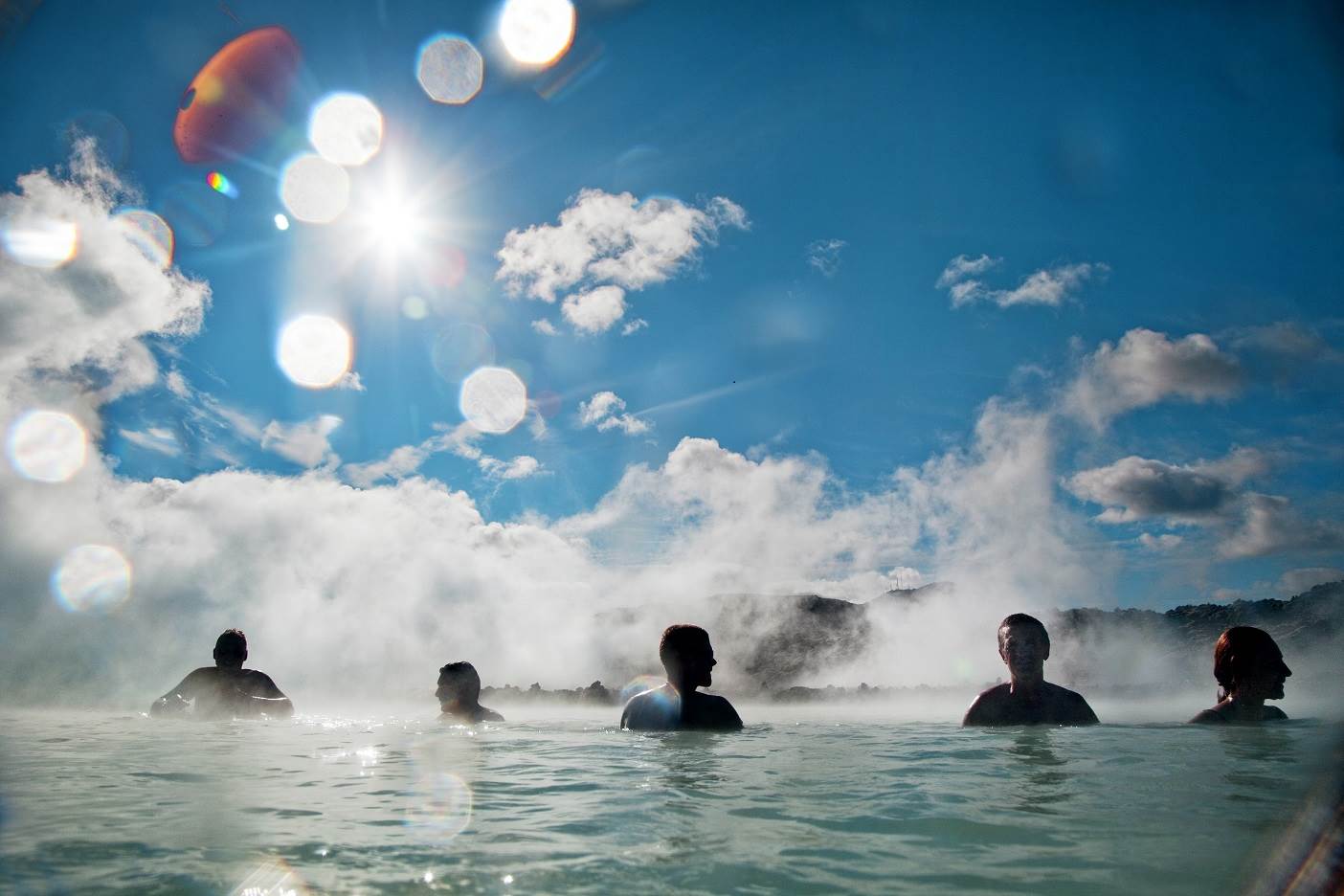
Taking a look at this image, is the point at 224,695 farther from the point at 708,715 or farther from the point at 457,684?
the point at 708,715

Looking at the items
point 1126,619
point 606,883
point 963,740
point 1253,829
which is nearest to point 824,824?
point 606,883

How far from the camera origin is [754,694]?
42.1m

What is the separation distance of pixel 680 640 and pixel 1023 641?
154 inches

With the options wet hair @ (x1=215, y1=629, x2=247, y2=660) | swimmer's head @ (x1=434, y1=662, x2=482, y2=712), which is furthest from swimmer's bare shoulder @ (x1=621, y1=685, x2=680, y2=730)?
wet hair @ (x1=215, y1=629, x2=247, y2=660)

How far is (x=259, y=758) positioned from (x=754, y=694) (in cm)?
3804

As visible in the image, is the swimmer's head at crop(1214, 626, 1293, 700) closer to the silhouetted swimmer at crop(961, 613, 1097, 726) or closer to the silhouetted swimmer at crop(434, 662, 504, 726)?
the silhouetted swimmer at crop(961, 613, 1097, 726)

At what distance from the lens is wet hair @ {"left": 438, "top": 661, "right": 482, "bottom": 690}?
1183cm

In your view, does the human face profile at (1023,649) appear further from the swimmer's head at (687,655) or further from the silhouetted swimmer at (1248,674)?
the swimmer's head at (687,655)

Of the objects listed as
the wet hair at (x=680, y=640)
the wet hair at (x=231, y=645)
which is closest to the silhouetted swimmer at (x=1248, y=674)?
the wet hair at (x=680, y=640)

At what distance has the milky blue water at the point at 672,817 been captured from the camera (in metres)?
2.81

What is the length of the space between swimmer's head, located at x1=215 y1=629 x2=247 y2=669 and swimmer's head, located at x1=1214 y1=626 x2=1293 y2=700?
563 inches

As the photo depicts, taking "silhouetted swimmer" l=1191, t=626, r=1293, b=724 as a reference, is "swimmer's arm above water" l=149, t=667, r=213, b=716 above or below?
below

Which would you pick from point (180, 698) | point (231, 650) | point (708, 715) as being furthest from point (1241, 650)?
point (180, 698)

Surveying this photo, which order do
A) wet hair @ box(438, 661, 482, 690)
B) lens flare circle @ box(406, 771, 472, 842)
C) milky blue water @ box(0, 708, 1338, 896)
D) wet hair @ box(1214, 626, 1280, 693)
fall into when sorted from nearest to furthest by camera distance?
milky blue water @ box(0, 708, 1338, 896)
lens flare circle @ box(406, 771, 472, 842)
wet hair @ box(1214, 626, 1280, 693)
wet hair @ box(438, 661, 482, 690)
